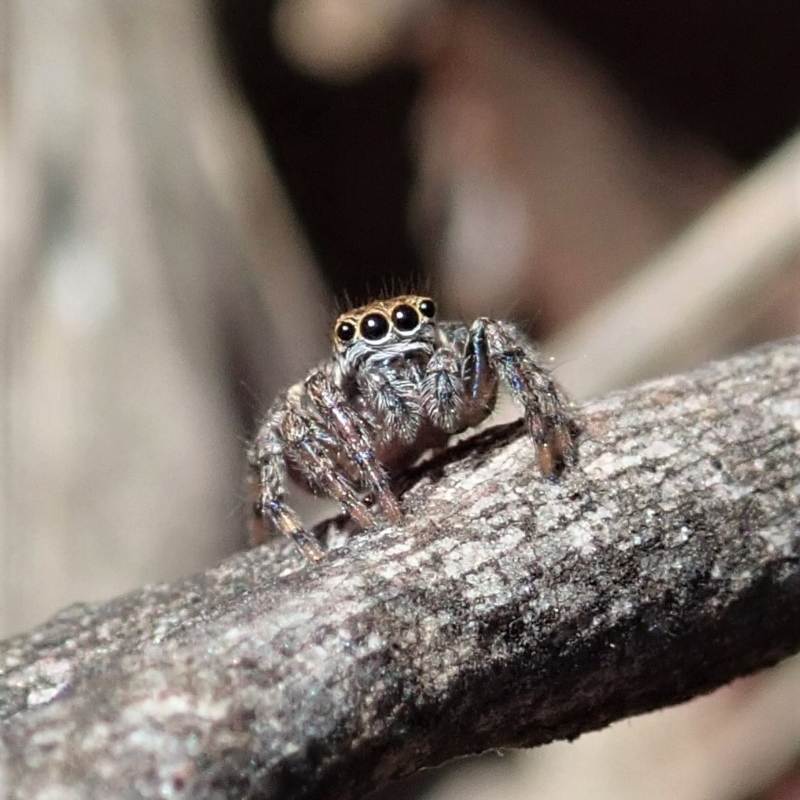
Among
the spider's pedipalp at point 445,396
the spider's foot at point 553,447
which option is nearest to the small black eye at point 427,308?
the spider's pedipalp at point 445,396

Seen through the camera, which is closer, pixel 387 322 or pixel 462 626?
pixel 462 626

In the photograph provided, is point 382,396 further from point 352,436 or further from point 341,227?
point 341,227

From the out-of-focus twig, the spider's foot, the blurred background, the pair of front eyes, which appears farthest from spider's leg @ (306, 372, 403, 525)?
the out-of-focus twig

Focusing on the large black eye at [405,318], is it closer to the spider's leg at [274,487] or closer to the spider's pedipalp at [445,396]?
the spider's pedipalp at [445,396]

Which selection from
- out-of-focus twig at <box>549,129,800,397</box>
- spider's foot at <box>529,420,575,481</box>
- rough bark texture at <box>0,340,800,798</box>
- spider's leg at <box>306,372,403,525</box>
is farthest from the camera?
out-of-focus twig at <box>549,129,800,397</box>

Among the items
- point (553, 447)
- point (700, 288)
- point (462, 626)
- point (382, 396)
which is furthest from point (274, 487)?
point (700, 288)

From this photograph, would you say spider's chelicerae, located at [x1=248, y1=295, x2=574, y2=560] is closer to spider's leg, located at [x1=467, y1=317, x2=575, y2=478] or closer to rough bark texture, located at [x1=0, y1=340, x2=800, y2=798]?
spider's leg, located at [x1=467, y1=317, x2=575, y2=478]

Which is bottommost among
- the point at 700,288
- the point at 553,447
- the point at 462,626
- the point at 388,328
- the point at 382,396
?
the point at 462,626
